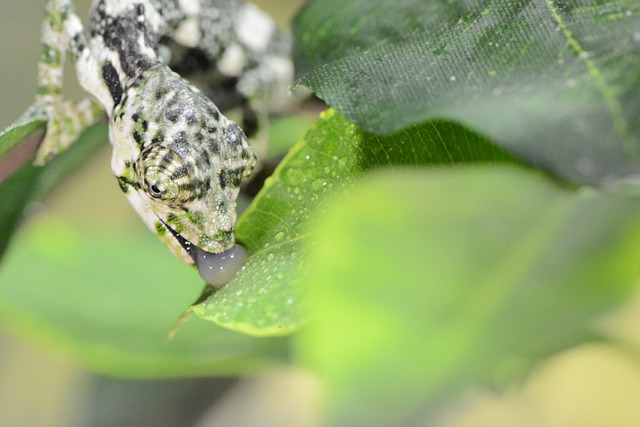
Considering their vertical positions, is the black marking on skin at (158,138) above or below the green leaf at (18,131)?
below

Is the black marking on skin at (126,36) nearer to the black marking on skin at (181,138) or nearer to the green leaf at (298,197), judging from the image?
the black marking on skin at (181,138)

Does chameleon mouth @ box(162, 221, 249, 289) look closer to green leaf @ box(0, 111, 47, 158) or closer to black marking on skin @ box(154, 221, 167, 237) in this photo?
black marking on skin @ box(154, 221, 167, 237)

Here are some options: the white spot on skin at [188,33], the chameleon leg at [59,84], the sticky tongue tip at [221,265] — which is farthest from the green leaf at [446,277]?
the white spot on skin at [188,33]

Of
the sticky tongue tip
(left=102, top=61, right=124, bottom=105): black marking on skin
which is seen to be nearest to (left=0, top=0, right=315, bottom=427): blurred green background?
(left=102, top=61, right=124, bottom=105): black marking on skin

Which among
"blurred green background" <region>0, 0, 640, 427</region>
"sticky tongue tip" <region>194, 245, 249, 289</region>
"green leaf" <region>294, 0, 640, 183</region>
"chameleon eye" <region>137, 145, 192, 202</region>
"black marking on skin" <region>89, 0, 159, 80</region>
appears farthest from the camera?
"blurred green background" <region>0, 0, 640, 427</region>

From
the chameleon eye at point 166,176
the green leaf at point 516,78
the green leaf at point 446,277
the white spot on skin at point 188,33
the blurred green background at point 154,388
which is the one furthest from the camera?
the blurred green background at point 154,388

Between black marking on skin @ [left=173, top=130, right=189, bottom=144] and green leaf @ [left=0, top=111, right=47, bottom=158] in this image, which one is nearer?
green leaf @ [left=0, top=111, right=47, bottom=158]

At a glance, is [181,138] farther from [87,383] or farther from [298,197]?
[87,383]

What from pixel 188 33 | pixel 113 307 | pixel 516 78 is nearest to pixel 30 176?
pixel 113 307
